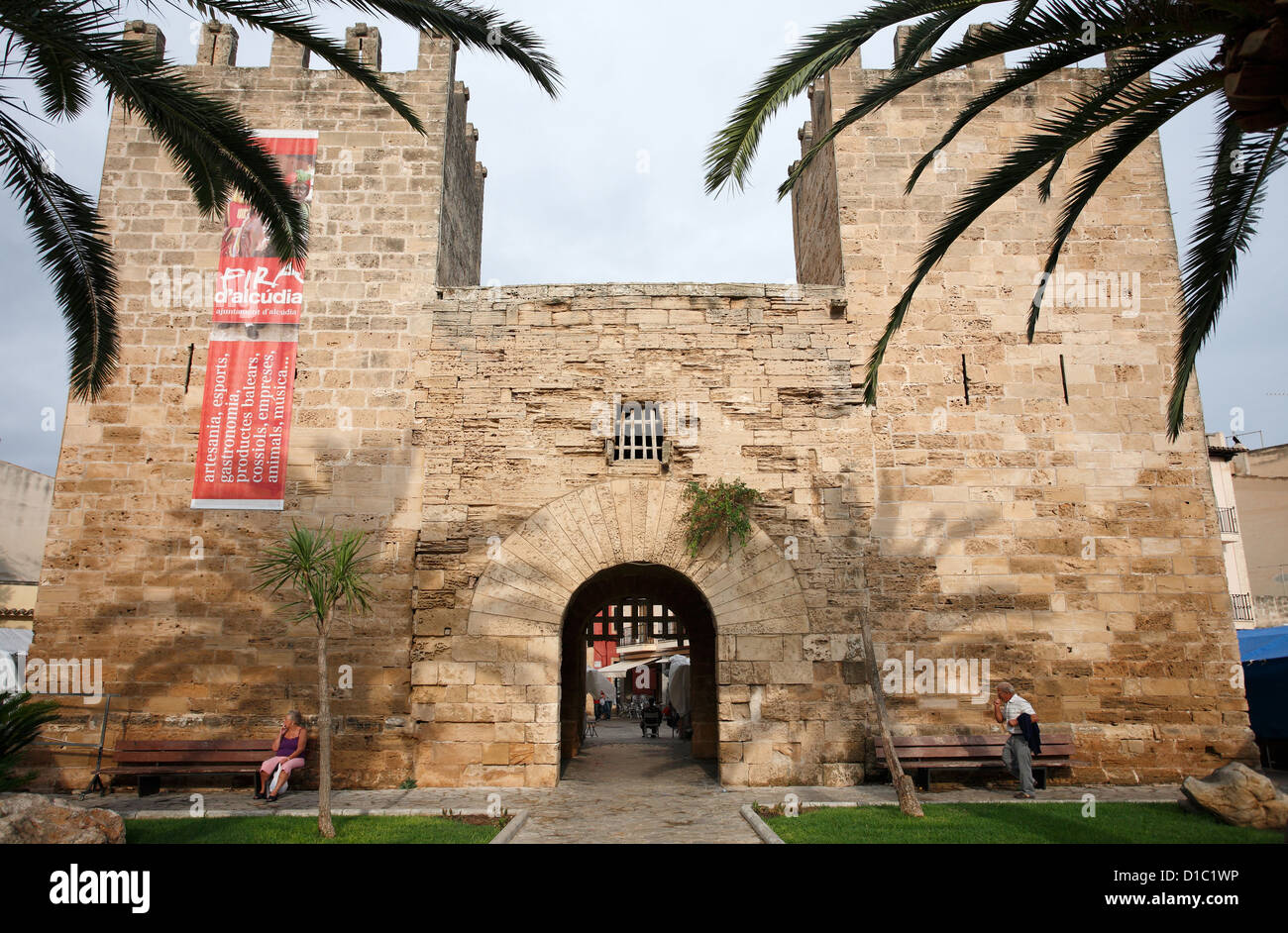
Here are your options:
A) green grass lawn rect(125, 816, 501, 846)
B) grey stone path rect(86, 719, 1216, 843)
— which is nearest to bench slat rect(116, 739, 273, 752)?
grey stone path rect(86, 719, 1216, 843)

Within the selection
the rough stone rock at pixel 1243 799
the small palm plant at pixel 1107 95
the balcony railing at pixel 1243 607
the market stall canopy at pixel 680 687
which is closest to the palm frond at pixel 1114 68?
the small palm plant at pixel 1107 95

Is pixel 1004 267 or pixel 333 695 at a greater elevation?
pixel 1004 267

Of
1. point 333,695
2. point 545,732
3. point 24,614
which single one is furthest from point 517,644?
point 24,614

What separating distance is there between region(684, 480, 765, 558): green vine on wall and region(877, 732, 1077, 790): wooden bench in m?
2.44

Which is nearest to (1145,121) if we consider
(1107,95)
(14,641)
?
(1107,95)

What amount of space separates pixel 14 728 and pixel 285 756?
2.26 meters

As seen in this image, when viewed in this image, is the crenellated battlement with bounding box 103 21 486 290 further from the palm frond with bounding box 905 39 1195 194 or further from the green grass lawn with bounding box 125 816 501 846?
the palm frond with bounding box 905 39 1195 194

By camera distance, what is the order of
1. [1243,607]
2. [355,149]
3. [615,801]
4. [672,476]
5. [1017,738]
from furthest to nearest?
[1243,607], [355,149], [672,476], [615,801], [1017,738]

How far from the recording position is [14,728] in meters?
5.77

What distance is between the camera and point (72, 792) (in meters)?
7.91

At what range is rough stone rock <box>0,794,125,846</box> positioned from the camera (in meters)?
4.40

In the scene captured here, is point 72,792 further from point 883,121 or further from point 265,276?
point 883,121

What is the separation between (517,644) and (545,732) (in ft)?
2.92

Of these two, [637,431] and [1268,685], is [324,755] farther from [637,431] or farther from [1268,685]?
[1268,685]
